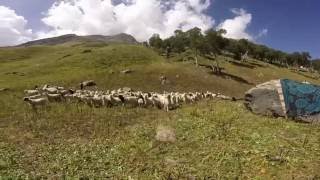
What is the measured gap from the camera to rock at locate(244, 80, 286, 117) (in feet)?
109

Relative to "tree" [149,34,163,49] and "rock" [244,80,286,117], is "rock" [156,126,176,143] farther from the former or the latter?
"tree" [149,34,163,49]

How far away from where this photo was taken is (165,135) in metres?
26.3

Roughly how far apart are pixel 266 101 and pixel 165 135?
1111cm

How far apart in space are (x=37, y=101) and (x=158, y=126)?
39.2 ft

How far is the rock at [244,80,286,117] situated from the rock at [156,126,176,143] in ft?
31.9

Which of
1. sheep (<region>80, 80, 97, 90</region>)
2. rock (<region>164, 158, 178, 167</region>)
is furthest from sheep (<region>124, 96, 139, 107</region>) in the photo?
sheep (<region>80, 80, 97, 90</region>)

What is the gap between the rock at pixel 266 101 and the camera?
33219 millimetres

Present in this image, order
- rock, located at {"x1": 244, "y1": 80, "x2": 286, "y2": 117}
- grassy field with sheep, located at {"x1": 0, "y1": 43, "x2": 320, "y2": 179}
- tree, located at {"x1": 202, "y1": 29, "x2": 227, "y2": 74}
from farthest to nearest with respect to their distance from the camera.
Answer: tree, located at {"x1": 202, "y1": 29, "x2": 227, "y2": 74}
rock, located at {"x1": 244, "y1": 80, "x2": 286, "y2": 117}
grassy field with sheep, located at {"x1": 0, "y1": 43, "x2": 320, "y2": 179}

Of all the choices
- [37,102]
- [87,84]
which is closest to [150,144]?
[37,102]

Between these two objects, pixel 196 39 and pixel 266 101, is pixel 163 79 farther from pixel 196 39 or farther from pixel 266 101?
pixel 266 101

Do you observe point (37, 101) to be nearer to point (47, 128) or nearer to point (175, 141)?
point (47, 128)

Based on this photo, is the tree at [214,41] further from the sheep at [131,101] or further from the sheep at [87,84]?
the sheep at [131,101]

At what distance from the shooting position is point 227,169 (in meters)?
21.8

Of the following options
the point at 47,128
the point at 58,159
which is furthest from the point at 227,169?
the point at 47,128
